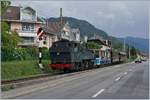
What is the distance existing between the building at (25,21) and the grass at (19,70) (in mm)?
41601

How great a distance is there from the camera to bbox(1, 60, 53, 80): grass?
111 ft

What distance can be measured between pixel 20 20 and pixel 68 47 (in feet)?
144

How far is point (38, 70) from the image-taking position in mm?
40344

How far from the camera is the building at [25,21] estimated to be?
83375 mm

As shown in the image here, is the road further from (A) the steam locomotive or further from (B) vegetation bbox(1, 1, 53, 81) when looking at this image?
(A) the steam locomotive

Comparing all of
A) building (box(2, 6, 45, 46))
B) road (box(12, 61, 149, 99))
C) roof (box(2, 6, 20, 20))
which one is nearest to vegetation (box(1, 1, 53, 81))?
road (box(12, 61, 149, 99))

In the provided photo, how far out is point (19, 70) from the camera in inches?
1451

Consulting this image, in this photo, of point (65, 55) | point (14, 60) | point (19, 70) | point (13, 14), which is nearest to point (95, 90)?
point (19, 70)

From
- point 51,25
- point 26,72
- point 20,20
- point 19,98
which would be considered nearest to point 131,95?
point 19,98

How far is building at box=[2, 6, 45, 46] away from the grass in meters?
41.6

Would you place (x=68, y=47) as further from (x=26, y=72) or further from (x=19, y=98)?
(x=19, y=98)

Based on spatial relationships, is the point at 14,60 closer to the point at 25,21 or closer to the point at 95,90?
the point at 95,90

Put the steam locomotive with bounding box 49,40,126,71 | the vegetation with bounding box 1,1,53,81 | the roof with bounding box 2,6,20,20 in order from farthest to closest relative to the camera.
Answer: the roof with bounding box 2,6,20,20
the steam locomotive with bounding box 49,40,126,71
the vegetation with bounding box 1,1,53,81

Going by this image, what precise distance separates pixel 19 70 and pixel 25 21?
47744 mm
